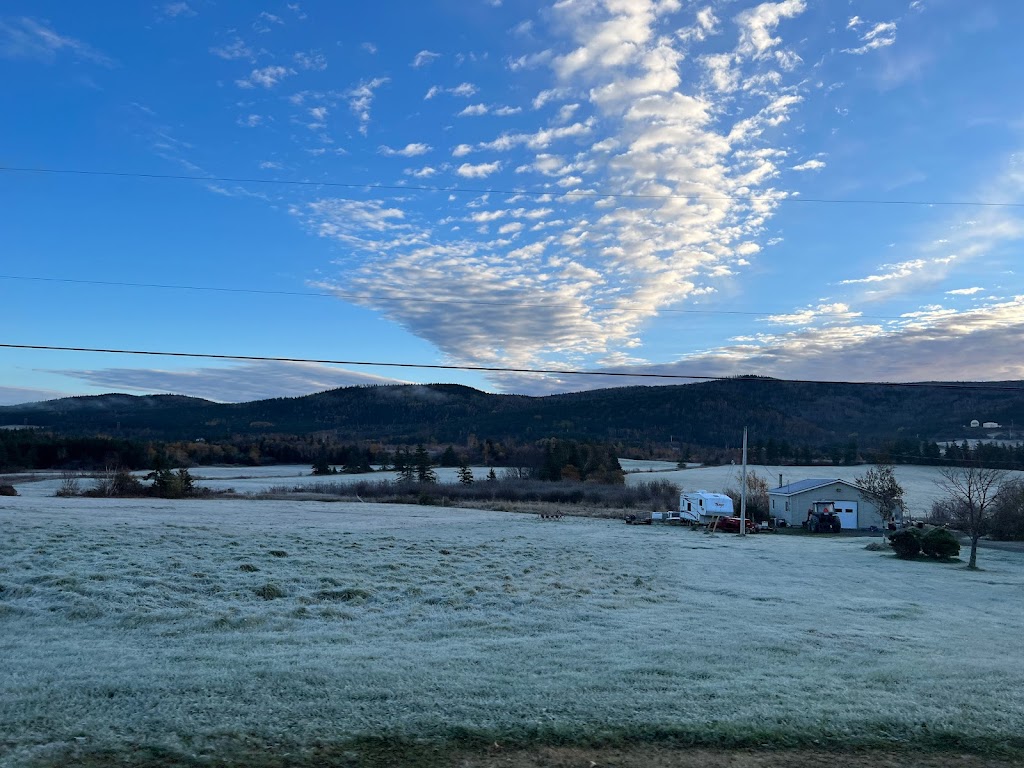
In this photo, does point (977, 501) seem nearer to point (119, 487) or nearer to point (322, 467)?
point (119, 487)

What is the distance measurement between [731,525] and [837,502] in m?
14.7

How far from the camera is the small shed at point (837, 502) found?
58156mm

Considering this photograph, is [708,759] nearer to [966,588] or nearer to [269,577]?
[269,577]

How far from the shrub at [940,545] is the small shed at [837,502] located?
26248 millimetres

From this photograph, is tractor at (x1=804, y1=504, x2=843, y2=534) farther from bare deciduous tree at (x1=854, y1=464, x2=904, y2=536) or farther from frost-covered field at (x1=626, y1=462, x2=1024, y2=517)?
frost-covered field at (x1=626, y1=462, x2=1024, y2=517)

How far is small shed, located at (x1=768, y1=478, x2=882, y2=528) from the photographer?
5816cm

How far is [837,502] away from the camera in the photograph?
58.7m

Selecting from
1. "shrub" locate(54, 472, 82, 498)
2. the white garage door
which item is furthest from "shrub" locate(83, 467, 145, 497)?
the white garage door

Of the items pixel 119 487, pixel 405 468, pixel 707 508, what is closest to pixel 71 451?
pixel 119 487

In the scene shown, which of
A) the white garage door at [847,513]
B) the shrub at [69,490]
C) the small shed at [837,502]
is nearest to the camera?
the shrub at [69,490]

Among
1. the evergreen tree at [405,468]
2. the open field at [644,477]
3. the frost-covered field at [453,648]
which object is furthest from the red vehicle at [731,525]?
the evergreen tree at [405,468]

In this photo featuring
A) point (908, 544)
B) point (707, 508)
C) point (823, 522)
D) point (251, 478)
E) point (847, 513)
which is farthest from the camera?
point (251, 478)

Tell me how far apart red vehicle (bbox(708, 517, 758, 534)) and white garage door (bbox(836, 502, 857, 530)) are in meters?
11.1

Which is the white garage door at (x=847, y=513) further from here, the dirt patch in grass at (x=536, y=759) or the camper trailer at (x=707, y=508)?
the dirt patch in grass at (x=536, y=759)
